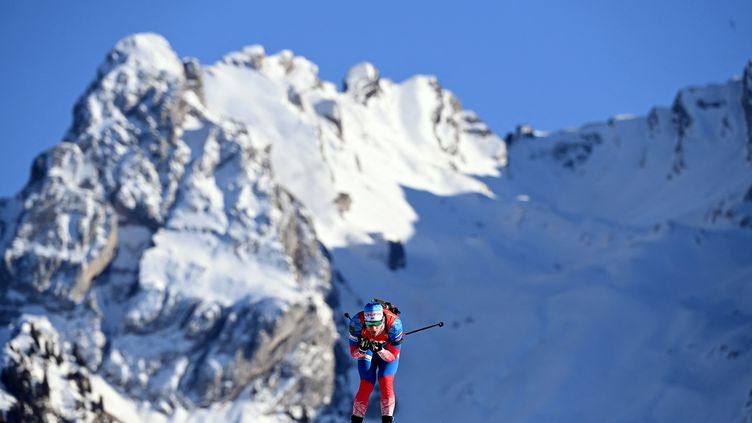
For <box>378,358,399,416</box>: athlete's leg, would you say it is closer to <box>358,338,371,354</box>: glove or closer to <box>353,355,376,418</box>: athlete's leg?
<box>353,355,376,418</box>: athlete's leg

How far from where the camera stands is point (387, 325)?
57.7 metres

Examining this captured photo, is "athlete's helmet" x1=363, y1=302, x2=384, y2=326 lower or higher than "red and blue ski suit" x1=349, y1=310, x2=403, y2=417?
higher

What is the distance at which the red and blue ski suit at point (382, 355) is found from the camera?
57406 millimetres

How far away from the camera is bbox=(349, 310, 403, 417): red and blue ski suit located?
188ft

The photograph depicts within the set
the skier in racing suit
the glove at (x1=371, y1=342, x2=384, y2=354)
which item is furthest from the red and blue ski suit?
the glove at (x1=371, y1=342, x2=384, y2=354)

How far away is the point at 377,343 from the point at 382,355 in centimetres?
59

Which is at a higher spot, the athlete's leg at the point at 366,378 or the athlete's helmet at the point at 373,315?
the athlete's helmet at the point at 373,315

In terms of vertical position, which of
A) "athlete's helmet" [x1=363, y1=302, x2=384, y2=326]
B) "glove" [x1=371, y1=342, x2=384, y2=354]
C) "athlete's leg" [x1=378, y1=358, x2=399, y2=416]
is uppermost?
"athlete's helmet" [x1=363, y1=302, x2=384, y2=326]

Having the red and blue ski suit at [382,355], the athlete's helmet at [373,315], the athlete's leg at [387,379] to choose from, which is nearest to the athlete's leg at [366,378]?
the red and blue ski suit at [382,355]

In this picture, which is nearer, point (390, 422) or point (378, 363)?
point (390, 422)

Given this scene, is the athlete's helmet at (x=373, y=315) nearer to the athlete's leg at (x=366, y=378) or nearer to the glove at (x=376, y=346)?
the glove at (x=376, y=346)

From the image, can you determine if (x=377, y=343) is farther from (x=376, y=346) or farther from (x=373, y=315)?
(x=373, y=315)

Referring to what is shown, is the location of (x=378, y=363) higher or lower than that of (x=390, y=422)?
higher

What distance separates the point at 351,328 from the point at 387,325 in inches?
55.2
